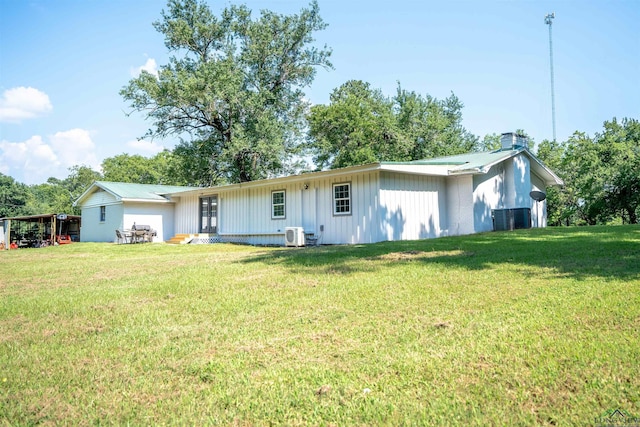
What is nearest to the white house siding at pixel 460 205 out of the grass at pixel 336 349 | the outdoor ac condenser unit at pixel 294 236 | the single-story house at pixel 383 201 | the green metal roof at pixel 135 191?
the single-story house at pixel 383 201

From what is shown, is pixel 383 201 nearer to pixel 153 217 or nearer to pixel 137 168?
pixel 153 217

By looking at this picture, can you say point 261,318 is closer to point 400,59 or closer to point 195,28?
point 400,59

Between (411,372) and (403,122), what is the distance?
32.7 metres

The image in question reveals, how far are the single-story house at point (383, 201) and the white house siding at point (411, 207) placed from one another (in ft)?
0.10

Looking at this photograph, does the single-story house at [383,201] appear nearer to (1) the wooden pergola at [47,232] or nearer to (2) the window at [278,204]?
(2) the window at [278,204]

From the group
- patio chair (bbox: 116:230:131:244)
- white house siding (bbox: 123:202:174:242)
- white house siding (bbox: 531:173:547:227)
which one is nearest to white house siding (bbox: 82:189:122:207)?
white house siding (bbox: 123:202:174:242)

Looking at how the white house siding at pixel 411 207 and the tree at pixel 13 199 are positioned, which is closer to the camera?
the white house siding at pixel 411 207

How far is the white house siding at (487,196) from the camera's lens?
15.8 m

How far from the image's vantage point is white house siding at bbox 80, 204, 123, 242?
22.5 metres

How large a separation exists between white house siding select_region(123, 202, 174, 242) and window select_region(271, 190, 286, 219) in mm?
8841

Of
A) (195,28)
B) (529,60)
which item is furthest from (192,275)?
(195,28)

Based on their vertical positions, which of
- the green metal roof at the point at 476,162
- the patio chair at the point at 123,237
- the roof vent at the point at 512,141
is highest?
the roof vent at the point at 512,141

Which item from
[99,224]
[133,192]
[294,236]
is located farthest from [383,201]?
[99,224]

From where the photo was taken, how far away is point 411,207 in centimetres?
1471
